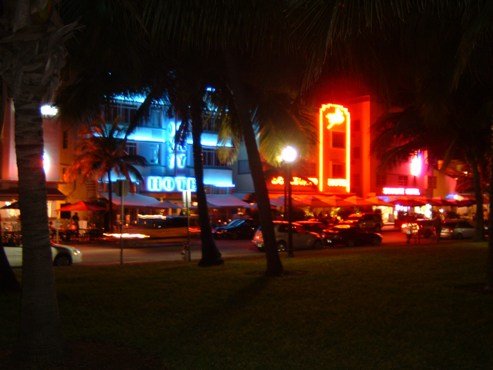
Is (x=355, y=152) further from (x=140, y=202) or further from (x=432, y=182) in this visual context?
(x=140, y=202)

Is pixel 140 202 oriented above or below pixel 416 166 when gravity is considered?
below

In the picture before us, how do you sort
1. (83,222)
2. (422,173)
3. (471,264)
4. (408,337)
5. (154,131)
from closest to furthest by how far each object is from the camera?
(408,337), (471,264), (83,222), (154,131), (422,173)

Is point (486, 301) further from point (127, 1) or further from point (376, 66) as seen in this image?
point (127, 1)

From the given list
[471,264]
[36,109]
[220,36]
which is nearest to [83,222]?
[471,264]

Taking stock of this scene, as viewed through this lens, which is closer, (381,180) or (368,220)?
(368,220)

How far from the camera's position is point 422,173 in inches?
2539

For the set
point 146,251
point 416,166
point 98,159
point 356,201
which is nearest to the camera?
point 146,251

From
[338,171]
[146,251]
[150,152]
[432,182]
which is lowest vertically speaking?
[146,251]

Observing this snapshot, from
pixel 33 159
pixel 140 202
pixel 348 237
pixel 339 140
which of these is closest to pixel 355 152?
pixel 339 140

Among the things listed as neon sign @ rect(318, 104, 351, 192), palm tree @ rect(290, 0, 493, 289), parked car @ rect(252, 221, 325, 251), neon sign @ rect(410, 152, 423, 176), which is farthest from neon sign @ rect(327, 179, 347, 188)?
palm tree @ rect(290, 0, 493, 289)

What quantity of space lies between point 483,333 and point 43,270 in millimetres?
5482

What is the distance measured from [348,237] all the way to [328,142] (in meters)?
20.2

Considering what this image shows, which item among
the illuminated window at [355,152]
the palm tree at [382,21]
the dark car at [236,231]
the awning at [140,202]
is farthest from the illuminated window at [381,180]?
the palm tree at [382,21]

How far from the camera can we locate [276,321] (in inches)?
336
